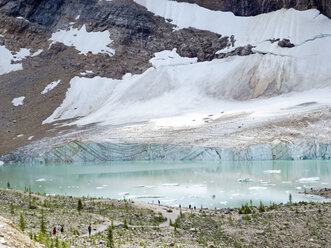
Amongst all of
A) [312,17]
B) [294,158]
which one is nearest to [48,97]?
[294,158]

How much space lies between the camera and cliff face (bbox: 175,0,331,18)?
82.2 metres

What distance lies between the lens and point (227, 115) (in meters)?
59.3

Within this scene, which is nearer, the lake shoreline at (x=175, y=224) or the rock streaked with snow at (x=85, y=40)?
the lake shoreline at (x=175, y=224)

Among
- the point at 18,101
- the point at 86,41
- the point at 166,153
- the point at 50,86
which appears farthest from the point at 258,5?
the point at 166,153

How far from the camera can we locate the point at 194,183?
94.4 feet

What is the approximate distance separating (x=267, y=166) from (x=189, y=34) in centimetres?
5422

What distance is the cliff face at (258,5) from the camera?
3238 inches

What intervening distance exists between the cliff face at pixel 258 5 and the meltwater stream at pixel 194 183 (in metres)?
53.9

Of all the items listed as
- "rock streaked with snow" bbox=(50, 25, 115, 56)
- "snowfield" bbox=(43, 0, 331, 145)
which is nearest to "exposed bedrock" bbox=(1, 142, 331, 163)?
"snowfield" bbox=(43, 0, 331, 145)

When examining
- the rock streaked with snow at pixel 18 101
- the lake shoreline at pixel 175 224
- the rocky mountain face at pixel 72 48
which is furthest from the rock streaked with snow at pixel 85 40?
the lake shoreline at pixel 175 224

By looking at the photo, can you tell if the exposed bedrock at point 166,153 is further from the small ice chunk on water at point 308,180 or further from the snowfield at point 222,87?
the small ice chunk on water at point 308,180

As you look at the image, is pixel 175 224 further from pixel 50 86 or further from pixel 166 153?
pixel 50 86

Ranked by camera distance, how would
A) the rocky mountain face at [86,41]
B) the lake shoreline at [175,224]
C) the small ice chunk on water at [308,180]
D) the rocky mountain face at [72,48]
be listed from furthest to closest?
the rocky mountain face at [72,48]
the rocky mountain face at [86,41]
the small ice chunk on water at [308,180]
the lake shoreline at [175,224]

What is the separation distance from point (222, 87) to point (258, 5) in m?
27.2
